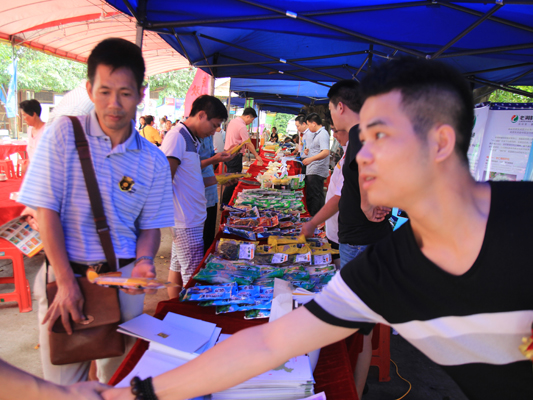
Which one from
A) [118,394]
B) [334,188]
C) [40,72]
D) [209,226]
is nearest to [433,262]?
[118,394]

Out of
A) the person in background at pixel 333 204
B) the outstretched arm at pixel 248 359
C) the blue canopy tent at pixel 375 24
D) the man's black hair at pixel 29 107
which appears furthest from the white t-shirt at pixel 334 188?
the man's black hair at pixel 29 107

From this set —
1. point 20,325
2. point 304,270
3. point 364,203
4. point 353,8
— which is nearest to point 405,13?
point 353,8

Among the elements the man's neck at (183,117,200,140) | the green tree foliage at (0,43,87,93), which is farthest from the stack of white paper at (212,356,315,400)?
the green tree foliage at (0,43,87,93)

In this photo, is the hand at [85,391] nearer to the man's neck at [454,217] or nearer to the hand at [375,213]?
the man's neck at [454,217]

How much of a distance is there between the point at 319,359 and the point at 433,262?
741mm

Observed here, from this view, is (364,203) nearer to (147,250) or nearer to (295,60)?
(147,250)

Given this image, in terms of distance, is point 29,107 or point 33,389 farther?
point 29,107

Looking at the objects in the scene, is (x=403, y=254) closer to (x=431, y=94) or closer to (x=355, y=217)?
(x=431, y=94)

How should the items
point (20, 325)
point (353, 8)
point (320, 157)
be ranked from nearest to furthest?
point (20, 325), point (353, 8), point (320, 157)

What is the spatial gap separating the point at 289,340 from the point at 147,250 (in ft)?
2.56

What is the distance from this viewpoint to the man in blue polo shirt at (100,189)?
47.8 inches

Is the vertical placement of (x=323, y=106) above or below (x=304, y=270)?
above

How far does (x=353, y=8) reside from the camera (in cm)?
304

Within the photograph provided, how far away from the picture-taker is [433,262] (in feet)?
2.76
